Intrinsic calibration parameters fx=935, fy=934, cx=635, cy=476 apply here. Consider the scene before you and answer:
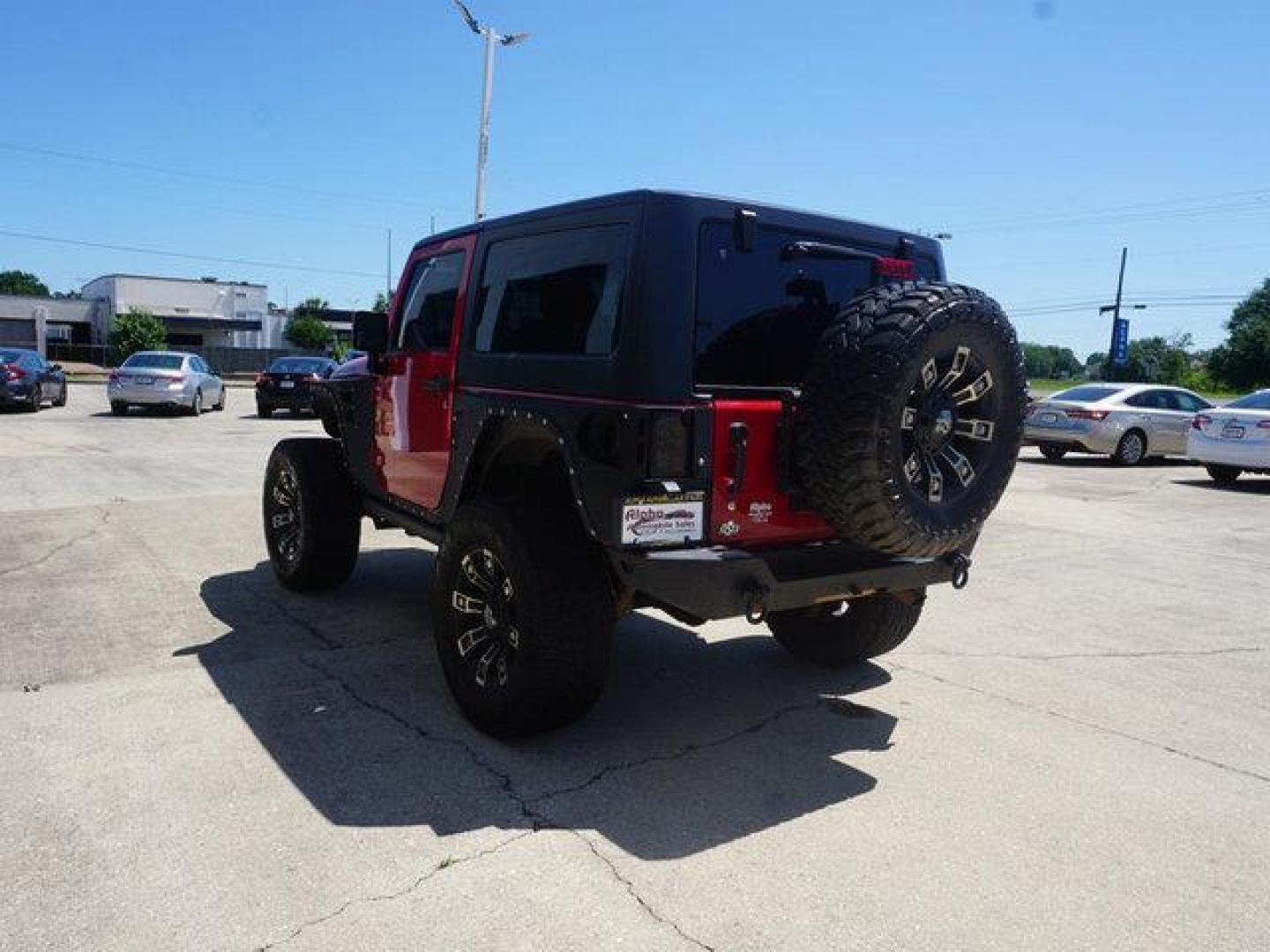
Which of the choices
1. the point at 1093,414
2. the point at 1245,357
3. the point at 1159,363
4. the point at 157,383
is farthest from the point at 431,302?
the point at 1159,363

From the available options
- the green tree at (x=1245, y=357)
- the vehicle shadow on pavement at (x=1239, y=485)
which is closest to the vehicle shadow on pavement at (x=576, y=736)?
the vehicle shadow on pavement at (x=1239, y=485)

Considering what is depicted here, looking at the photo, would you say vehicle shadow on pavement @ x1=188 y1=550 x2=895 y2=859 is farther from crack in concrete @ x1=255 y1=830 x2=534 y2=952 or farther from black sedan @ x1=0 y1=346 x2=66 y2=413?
black sedan @ x1=0 y1=346 x2=66 y2=413

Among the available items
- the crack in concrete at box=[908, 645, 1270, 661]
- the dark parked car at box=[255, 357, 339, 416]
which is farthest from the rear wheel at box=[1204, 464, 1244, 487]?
the dark parked car at box=[255, 357, 339, 416]

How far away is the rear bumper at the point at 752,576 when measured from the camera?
3.20 meters

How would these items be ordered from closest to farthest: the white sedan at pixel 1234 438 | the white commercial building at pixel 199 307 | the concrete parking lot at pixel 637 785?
the concrete parking lot at pixel 637 785 < the white sedan at pixel 1234 438 < the white commercial building at pixel 199 307

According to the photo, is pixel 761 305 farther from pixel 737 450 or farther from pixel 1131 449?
pixel 1131 449

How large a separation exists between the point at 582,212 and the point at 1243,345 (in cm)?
8824

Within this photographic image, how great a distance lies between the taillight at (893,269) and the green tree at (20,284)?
167836mm

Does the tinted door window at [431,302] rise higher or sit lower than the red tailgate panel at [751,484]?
higher

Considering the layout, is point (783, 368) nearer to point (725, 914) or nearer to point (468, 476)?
point (468, 476)

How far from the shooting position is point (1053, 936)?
8.35ft

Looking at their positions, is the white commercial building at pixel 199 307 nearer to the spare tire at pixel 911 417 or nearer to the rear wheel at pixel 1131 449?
the rear wheel at pixel 1131 449


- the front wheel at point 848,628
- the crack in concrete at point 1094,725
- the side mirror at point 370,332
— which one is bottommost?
the crack in concrete at point 1094,725

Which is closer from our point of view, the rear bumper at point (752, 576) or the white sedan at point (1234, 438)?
the rear bumper at point (752, 576)
